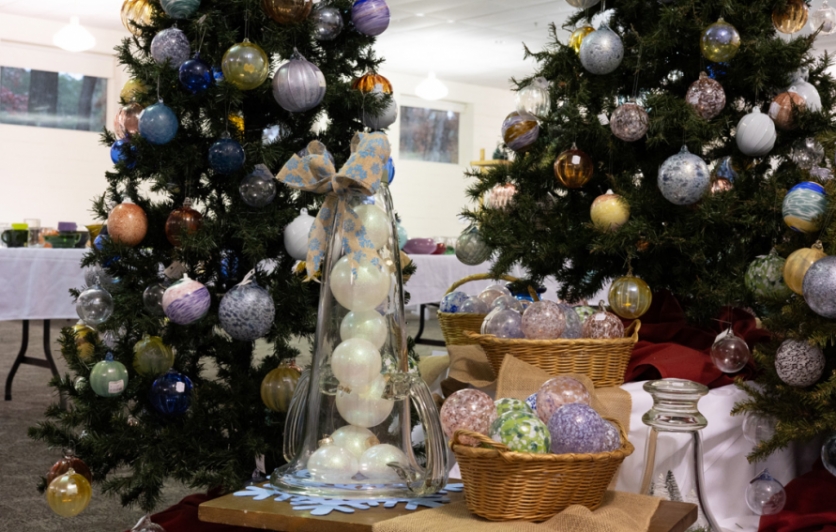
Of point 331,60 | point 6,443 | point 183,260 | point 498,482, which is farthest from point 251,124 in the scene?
point 6,443

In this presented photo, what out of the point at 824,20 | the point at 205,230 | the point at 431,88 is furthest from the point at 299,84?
the point at 431,88

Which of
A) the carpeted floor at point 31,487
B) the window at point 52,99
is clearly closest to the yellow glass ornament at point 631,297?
the carpeted floor at point 31,487

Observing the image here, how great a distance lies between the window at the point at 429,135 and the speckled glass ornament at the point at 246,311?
32.6ft

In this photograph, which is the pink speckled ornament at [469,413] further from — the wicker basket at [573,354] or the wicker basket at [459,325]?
the wicker basket at [459,325]

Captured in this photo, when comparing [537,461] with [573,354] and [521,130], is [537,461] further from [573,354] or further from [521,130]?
[521,130]

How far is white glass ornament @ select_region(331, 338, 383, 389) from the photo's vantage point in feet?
4.08

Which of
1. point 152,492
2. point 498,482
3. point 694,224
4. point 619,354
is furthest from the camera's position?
point 694,224

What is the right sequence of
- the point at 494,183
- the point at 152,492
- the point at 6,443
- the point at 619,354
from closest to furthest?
the point at 619,354 → the point at 152,492 → the point at 494,183 → the point at 6,443

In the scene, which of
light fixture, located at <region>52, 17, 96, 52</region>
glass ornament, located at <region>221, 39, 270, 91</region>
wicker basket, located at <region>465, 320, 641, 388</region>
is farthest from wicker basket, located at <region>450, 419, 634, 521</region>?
light fixture, located at <region>52, 17, 96, 52</region>

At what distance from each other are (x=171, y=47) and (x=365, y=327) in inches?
36.0

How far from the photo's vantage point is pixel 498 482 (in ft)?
3.65

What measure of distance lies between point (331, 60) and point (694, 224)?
895 millimetres

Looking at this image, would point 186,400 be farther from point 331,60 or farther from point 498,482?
point 498,482

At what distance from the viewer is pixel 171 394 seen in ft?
6.21
